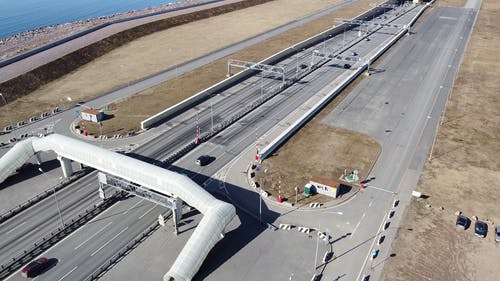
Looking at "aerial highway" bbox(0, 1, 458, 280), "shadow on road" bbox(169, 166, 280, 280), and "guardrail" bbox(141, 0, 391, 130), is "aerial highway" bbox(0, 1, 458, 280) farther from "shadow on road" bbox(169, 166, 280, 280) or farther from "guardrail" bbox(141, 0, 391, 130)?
"shadow on road" bbox(169, 166, 280, 280)

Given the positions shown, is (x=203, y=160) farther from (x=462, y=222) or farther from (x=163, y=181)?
(x=462, y=222)

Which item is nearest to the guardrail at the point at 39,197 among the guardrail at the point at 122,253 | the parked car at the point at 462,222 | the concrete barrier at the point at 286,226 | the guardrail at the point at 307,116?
the guardrail at the point at 122,253

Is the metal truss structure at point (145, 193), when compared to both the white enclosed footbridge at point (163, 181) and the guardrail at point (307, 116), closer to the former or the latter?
the white enclosed footbridge at point (163, 181)

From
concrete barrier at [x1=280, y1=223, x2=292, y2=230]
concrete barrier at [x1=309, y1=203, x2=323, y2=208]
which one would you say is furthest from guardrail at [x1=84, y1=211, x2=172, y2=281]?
concrete barrier at [x1=309, y1=203, x2=323, y2=208]

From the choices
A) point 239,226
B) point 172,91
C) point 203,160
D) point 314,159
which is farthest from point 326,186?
point 172,91

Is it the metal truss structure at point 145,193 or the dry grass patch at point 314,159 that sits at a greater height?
the metal truss structure at point 145,193

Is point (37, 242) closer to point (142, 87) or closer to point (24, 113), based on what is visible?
point (24, 113)
